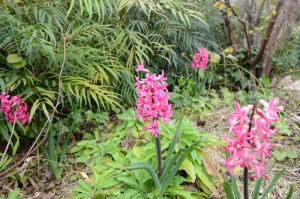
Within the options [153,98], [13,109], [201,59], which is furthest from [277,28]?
[13,109]

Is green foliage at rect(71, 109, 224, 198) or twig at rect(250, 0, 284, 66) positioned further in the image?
twig at rect(250, 0, 284, 66)

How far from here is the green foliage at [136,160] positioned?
5.72 ft

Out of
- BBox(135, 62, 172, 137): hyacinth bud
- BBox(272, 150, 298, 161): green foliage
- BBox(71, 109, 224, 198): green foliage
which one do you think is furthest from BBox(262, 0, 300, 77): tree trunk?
BBox(135, 62, 172, 137): hyacinth bud

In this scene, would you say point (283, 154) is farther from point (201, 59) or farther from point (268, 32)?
point (268, 32)

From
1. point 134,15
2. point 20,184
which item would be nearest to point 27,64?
point 20,184

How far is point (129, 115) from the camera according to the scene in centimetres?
237

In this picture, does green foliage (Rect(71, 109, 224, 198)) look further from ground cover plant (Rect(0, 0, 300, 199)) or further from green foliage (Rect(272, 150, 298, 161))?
green foliage (Rect(272, 150, 298, 161))

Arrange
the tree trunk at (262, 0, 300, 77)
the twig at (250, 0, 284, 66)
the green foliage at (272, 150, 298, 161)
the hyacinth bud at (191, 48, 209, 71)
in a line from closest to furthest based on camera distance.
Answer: the green foliage at (272, 150, 298, 161) → the hyacinth bud at (191, 48, 209, 71) → the twig at (250, 0, 284, 66) → the tree trunk at (262, 0, 300, 77)

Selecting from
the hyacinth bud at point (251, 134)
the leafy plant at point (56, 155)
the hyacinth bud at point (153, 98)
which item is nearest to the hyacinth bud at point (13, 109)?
the leafy plant at point (56, 155)

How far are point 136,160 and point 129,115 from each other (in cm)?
52

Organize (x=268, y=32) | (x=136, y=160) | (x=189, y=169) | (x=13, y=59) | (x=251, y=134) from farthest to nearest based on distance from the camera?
(x=268, y=32) → (x=13, y=59) → (x=136, y=160) → (x=189, y=169) → (x=251, y=134)

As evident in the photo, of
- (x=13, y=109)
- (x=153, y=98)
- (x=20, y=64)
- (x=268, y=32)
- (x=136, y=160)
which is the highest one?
(x=268, y=32)

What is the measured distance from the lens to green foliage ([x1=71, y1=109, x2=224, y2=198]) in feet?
5.72

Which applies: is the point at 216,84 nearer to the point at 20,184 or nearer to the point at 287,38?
the point at 287,38
